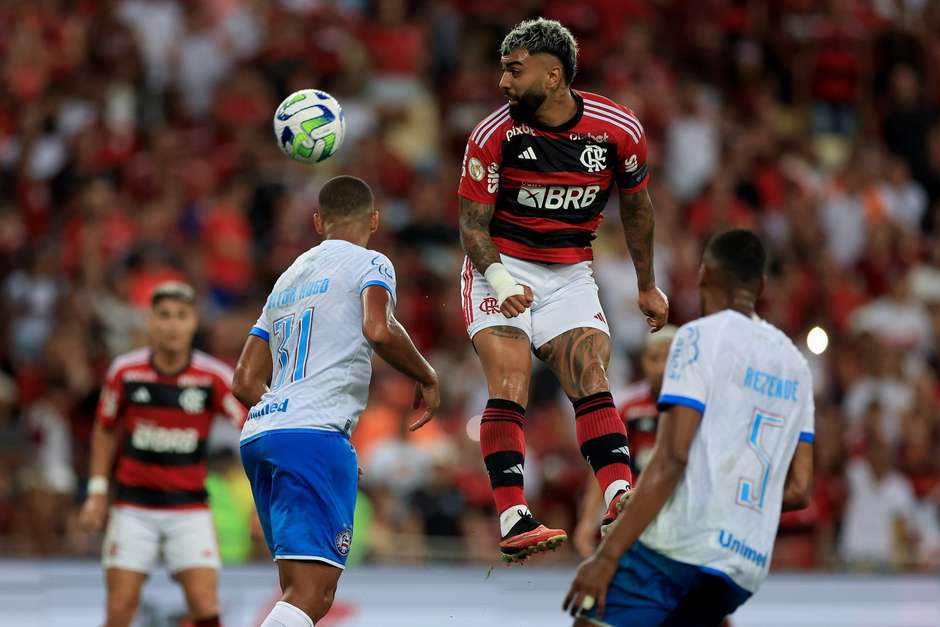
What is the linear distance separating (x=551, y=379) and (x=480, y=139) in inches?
282

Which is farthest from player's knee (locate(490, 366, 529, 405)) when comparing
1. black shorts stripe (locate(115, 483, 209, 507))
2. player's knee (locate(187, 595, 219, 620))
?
black shorts stripe (locate(115, 483, 209, 507))

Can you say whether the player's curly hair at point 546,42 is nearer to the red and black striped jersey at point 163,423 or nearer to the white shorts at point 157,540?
the red and black striped jersey at point 163,423

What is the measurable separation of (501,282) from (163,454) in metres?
3.83

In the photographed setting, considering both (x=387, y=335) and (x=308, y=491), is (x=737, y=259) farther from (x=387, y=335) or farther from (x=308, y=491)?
(x=308, y=491)

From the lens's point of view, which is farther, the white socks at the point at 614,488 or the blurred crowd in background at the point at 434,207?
the blurred crowd in background at the point at 434,207

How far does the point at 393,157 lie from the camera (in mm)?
17188

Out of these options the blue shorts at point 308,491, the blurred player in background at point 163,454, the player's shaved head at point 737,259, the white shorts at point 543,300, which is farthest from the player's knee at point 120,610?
the player's shaved head at point 737,259

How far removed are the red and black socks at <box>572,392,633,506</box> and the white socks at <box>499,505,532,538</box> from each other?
467 millimetres

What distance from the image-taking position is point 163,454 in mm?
11000

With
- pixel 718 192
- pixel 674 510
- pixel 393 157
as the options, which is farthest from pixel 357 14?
pixel 674 510

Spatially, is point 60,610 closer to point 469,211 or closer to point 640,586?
point 469,211

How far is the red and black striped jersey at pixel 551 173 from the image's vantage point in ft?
27.6

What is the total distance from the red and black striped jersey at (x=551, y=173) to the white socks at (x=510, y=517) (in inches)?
53.6

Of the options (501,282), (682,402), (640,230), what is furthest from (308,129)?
(682,402)
